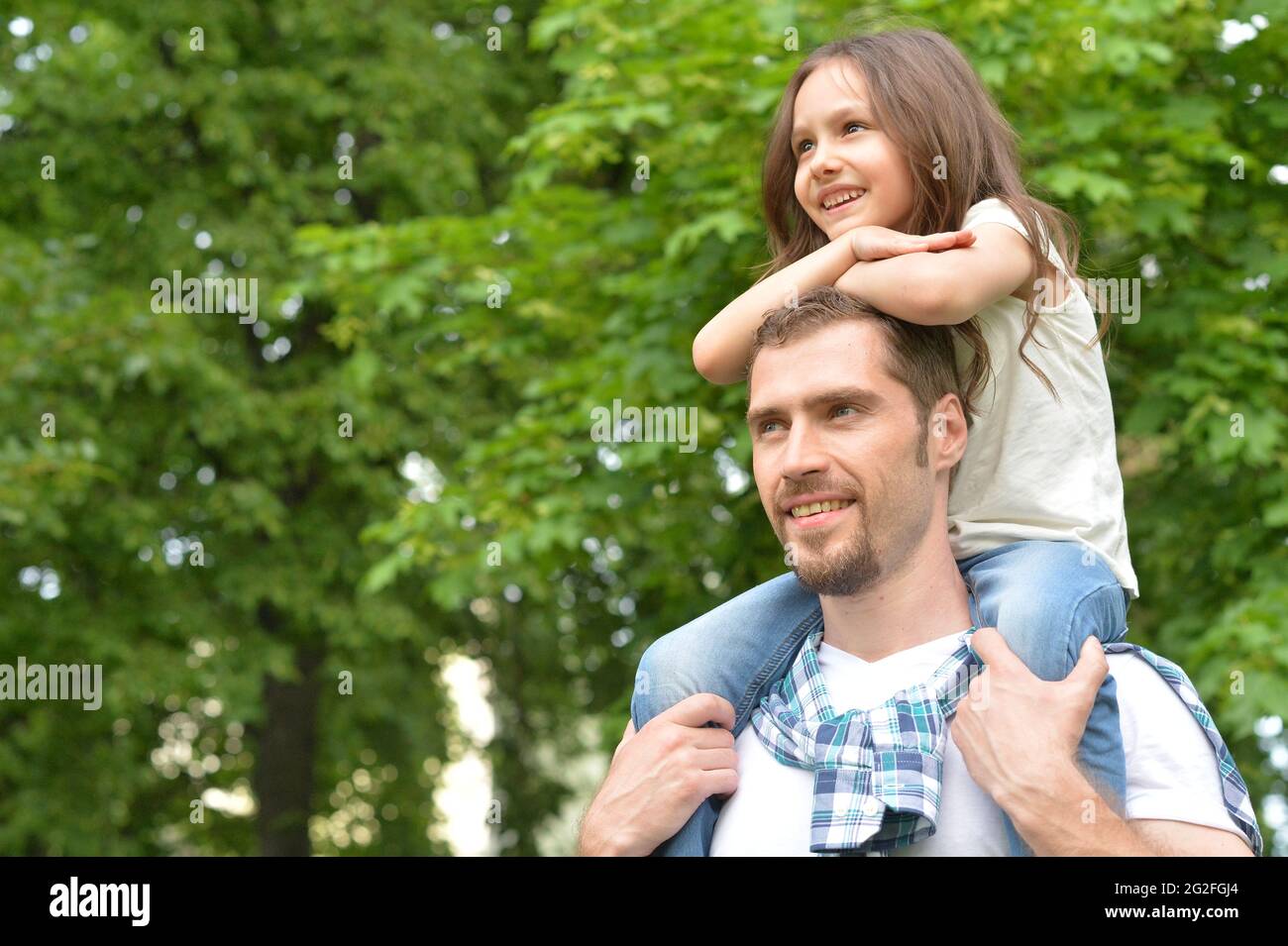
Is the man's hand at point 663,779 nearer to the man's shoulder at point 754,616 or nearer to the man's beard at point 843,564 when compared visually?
the man's shoulder at point 754,616

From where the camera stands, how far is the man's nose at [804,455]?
2.29 meters

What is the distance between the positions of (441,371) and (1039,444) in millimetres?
6373

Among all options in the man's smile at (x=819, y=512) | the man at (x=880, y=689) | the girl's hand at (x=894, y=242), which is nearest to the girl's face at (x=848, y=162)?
the girl's hand at (x=894, y=242)

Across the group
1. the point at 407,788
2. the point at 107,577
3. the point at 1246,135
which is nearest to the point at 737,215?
the point at 1246,135

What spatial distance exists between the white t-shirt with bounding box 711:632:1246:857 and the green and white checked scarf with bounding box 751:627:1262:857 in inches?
0.7

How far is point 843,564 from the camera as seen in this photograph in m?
2.32

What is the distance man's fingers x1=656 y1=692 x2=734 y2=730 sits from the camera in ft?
7.88

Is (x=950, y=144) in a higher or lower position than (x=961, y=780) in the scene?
higher

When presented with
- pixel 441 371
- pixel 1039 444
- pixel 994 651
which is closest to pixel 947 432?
pixel 1039 444

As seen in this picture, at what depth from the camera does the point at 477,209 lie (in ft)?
35.8

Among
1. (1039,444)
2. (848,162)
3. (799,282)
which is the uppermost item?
(848,162)

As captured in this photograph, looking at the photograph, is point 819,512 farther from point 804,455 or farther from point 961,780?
point 961,780

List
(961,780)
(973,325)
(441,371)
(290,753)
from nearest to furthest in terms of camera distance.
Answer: (961,780)
(973,325)
(441,371)
(290,753)
